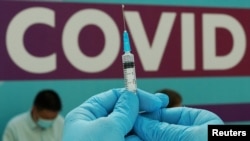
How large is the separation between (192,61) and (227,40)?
0.35m

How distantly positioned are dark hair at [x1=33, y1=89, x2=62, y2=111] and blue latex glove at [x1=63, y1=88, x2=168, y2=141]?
1726mm

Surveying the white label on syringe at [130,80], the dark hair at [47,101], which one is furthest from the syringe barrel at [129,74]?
the dark hair at [47,101]

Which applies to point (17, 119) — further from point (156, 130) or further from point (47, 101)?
point (156, 130)

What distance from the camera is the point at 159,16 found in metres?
3.09

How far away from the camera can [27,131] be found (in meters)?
2.61

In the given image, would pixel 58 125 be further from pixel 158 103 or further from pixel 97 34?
pixel 158 103

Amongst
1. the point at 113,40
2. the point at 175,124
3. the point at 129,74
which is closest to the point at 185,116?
the point at 175,124

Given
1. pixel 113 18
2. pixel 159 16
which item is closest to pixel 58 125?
pixel 113 18

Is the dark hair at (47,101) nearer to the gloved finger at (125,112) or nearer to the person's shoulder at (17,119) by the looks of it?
the person's shoulder at (17,119)

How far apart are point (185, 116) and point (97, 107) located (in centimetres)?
17

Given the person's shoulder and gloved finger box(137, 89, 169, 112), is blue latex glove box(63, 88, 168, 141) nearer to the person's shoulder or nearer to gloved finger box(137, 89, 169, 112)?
gloved finger box(137, 89, 169, 112)

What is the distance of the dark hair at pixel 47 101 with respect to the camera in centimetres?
260

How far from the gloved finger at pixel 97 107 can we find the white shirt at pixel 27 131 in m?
1.76

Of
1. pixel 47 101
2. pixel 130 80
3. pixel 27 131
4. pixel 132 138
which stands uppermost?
pixel 130 80
